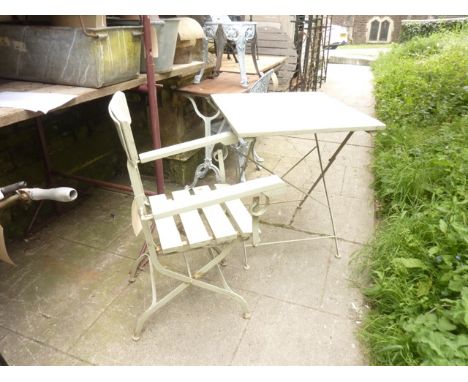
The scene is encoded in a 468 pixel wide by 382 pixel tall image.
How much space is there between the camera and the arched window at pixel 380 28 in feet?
77.5

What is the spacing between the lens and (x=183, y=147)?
2.11m

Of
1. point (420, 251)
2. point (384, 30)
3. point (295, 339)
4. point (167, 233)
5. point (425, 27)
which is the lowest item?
point (295, 339)

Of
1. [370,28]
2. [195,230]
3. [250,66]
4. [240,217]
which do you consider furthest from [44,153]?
[370,28]

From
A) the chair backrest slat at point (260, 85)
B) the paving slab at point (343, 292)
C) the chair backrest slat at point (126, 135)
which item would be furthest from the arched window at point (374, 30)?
the chair backrest slat at point (126, 135)

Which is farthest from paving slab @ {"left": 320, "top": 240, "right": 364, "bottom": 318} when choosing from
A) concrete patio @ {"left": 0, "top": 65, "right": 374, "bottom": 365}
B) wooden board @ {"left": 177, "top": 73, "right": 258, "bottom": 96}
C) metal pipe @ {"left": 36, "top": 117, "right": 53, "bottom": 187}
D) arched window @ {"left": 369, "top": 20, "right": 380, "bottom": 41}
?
arched window @ {"left": 369, "top": 20, "right": 380, "bottom": 41}

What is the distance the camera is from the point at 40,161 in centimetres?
300

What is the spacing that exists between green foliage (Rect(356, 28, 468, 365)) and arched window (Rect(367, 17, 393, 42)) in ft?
74.2

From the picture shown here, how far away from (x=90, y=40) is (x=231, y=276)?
1706mm

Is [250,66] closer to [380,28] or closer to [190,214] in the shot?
[190,214]

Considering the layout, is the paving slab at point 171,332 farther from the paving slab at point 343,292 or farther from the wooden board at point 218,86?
the wooden board at point 218,86

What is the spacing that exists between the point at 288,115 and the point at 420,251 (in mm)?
1237

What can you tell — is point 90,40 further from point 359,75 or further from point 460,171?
point 359,75

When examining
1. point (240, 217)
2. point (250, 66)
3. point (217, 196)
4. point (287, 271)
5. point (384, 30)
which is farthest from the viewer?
point (384, 30)

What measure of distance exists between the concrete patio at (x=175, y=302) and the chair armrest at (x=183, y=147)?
2.93ft
